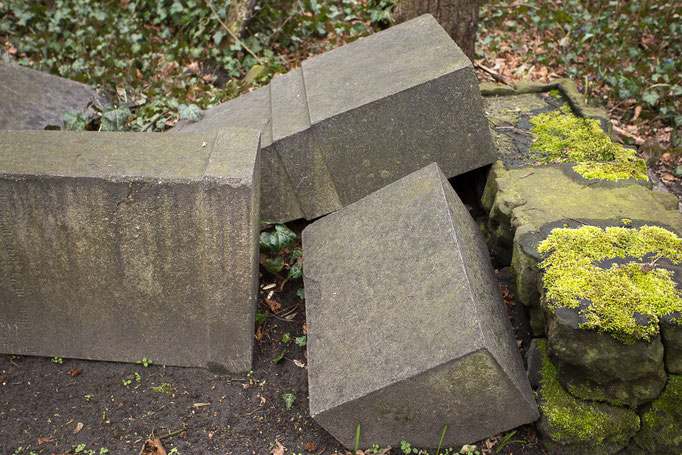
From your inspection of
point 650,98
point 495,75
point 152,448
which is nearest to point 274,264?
point 152,448

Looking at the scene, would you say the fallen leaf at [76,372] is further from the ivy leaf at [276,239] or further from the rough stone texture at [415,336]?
the rough stone texture at [415,336]

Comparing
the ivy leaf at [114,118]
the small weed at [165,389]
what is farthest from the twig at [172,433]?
the ivy leaf at [114,118]

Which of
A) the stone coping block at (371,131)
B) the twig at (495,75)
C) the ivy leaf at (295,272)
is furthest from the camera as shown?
the twig at (495,75)

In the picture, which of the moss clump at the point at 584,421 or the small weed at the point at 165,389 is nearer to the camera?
the moss clump at the point at 584,421

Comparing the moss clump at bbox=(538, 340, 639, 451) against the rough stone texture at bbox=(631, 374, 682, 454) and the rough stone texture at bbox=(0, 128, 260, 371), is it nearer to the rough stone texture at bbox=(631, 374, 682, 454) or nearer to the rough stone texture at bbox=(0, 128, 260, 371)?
the rough stone texture at bbox=(631, 374, 682, 454)

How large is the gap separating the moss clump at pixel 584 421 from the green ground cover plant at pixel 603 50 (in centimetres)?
325

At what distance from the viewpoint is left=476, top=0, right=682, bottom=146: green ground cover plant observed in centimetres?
525

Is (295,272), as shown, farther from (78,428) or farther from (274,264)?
(78,428)

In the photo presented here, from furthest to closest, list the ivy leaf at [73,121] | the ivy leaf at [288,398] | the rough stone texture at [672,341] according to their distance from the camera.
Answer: the ivy leaf at [73,121] → the ivy leaf at [288,398] → the rough stone texture at [672,341]

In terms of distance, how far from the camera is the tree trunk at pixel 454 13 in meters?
4.79

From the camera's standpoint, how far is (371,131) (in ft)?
11.2

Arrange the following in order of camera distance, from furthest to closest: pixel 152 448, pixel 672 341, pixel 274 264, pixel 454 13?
pixel 454 13 < pixel 274 264 < pixel 152 448 < pixel 672 341

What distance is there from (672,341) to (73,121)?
4.18 m

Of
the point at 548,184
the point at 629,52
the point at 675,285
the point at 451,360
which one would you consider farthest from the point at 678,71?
the point at 451,360
